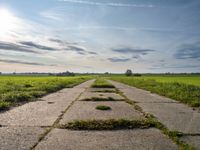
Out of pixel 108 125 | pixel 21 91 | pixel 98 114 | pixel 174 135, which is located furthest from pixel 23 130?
pixel 21 91

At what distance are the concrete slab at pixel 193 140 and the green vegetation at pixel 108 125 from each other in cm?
139

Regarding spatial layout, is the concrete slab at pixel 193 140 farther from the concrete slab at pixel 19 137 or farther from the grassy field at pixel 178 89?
the grassy field at pixel 178 89

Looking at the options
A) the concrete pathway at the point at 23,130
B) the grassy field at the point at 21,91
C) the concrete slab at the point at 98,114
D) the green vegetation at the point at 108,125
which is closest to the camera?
the concrete pathway at the point at 23,130

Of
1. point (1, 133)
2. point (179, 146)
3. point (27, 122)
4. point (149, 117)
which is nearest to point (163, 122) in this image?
point (149, 117)

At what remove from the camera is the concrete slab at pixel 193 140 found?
5130 mm

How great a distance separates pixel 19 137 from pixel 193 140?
3449mm

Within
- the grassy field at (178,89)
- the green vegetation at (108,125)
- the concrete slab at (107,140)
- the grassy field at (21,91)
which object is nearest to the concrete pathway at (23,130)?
the concrete slab at (107,140)

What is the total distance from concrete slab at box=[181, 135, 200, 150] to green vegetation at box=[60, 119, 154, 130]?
139cm

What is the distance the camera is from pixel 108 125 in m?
7.04

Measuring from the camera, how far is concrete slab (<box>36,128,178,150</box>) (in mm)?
5035

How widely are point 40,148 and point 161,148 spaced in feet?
6.90

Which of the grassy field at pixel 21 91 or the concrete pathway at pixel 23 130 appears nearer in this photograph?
the concrete pathway at pixel 23 130

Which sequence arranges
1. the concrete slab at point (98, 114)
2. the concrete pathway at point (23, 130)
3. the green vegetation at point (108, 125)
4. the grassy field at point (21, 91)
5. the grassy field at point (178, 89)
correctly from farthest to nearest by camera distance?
the grassy field at point (178, 89) < the grassy field at point (21, 91) < the concrete slab at point (98, 114) < the green vegetation at point (108, 125) < the concrete pathway at point (23, 130)

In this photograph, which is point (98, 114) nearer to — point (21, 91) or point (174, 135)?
point (174, 135)
